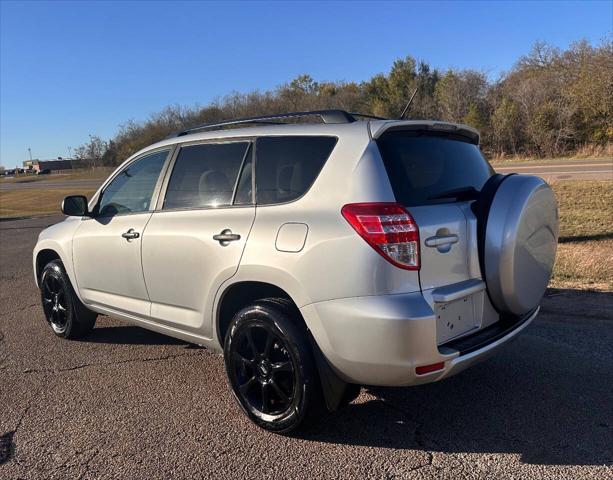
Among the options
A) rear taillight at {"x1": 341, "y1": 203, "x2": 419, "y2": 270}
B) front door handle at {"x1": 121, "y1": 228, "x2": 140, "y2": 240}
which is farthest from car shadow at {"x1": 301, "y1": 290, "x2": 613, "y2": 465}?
front door handle at {"x1": 121, "y1": 228, "x2": 140, "y2": 240}

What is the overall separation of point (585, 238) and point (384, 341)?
6.61 meters

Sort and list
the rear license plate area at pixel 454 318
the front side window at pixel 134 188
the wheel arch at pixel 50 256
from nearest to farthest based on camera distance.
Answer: the rear license plate area at pixel 454 318, the front side window at pixel 134 188, the wheel arch at pixel 50 256

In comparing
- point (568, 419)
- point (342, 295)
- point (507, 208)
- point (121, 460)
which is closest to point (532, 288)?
point (507, 208)

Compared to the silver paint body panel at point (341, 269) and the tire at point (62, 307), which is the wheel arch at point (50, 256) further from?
the silver paint body panel at point (341, 269)

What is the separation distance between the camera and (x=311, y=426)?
3227 mm

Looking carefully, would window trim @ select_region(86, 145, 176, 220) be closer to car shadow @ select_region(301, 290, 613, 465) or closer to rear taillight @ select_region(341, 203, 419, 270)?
rear taillight @ select_region(341, 203, 419, 270)

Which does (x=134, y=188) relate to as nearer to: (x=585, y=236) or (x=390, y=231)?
(x=390, y=231)

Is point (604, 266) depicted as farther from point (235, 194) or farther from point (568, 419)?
point (235, 194)

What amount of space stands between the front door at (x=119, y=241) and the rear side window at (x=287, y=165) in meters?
1.15

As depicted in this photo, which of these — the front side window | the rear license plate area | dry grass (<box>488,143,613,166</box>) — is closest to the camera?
the rear license plate area

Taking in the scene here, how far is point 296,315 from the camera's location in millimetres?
3205

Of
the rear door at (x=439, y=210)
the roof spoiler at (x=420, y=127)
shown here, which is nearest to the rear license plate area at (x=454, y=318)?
the rear door at (x=439, y=210)

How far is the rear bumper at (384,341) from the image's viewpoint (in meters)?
Result: 2.74

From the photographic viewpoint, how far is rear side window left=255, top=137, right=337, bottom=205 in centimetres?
323
